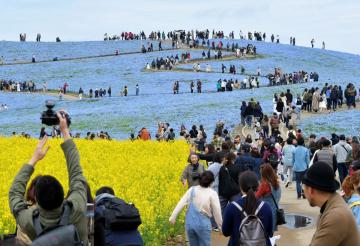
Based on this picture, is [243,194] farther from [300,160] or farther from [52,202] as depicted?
[300,160]

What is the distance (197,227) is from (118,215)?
3814 millimetres

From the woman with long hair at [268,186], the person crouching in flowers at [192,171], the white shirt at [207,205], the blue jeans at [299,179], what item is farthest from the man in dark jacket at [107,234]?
the blue jeans at [299,179]

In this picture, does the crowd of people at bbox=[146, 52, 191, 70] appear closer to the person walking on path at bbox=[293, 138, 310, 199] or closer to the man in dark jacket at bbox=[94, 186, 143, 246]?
the person walking on path at bbox=[293, 138, 310, 199]

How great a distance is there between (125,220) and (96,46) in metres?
99.4

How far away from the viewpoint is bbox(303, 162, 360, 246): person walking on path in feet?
20.5

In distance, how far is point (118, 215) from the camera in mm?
7734

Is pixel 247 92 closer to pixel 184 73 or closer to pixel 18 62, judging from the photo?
pixel 184 73

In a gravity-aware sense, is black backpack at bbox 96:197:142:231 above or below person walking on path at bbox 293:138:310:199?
above

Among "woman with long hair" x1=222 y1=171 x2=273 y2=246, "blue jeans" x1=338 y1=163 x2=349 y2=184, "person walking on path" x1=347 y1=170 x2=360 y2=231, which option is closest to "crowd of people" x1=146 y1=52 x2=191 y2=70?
"blue jeans" x1=338 y1=163 x2=349 y2=184

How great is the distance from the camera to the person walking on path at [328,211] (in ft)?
20.5

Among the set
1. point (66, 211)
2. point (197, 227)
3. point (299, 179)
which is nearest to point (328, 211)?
point (66, 211)

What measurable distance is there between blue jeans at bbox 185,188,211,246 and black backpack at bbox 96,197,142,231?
141 inches

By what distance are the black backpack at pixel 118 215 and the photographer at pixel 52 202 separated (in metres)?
0.92

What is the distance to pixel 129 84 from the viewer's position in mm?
75125
